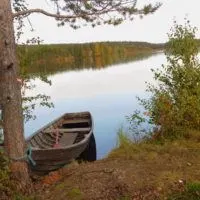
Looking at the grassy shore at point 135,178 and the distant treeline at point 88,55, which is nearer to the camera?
the grassy shore at point 135,178

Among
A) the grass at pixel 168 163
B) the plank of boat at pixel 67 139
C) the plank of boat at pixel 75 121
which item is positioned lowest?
the plank of boat at pixel 75 121

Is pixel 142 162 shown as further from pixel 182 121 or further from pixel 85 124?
pixel 85 124

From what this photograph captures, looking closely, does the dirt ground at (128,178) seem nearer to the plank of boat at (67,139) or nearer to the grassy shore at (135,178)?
the grassy shore at (135,178)

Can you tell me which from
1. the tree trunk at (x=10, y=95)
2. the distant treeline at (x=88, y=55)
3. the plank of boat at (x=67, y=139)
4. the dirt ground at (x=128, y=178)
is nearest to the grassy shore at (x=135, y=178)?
the dirt ground at (x=128, y=178)

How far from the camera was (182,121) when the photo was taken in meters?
11.1

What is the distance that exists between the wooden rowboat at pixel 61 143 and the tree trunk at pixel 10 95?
1630 mm

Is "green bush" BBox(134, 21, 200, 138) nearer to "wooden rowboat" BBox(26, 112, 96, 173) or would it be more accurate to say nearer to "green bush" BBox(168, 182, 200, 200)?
"wooden rowboat" BBox(26, 112, 96, 173)

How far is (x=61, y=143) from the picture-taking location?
13.2 meters

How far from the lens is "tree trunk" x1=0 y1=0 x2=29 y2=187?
7816 mm

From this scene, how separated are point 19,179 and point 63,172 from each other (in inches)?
46.3

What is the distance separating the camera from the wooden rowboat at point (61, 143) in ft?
33.3

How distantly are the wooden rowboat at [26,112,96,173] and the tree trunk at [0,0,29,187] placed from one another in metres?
1.63

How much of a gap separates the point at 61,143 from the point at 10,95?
550 centimetres

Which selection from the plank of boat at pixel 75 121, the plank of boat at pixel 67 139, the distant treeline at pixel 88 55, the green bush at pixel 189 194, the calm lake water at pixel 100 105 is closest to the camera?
the green bush at pixel 189 194
